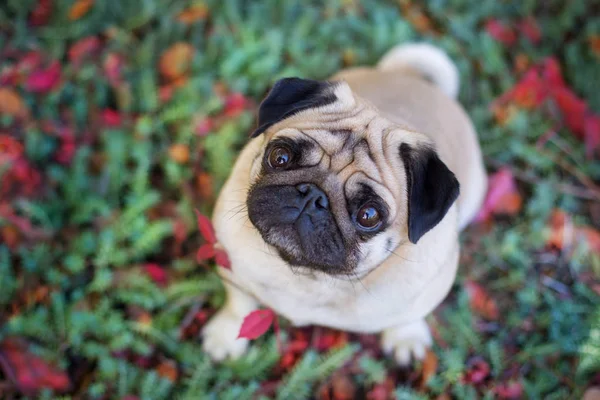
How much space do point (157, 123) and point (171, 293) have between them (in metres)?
1.45

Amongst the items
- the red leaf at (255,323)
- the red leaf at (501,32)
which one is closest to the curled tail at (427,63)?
the red leaf at (501,32)

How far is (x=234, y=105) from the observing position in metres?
4.86

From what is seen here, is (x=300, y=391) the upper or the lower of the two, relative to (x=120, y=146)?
lower

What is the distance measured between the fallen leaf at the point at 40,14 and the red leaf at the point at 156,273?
251 centimetres

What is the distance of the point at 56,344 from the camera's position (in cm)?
386

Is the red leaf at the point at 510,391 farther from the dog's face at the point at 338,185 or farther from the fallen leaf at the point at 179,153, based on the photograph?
the fallen leaf at the point at 179,153

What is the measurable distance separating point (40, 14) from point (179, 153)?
186 cm

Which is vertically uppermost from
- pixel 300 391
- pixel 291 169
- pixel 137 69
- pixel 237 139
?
pixel 137 69

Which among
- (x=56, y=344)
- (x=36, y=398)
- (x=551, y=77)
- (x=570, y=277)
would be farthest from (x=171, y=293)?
(x=551, y=77)

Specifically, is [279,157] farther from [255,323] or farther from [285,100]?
[255,323]

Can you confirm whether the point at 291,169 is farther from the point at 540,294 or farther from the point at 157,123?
the point at 540,294

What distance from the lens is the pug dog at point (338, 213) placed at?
2906 millimetres

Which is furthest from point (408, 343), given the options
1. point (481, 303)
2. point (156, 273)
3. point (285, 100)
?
point (285, 100)

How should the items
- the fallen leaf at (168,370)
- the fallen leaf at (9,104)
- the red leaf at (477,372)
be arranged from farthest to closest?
the fallen leaf at (9,104) → the red leaf at (477,372) → the fallen leaf at (168,370)
